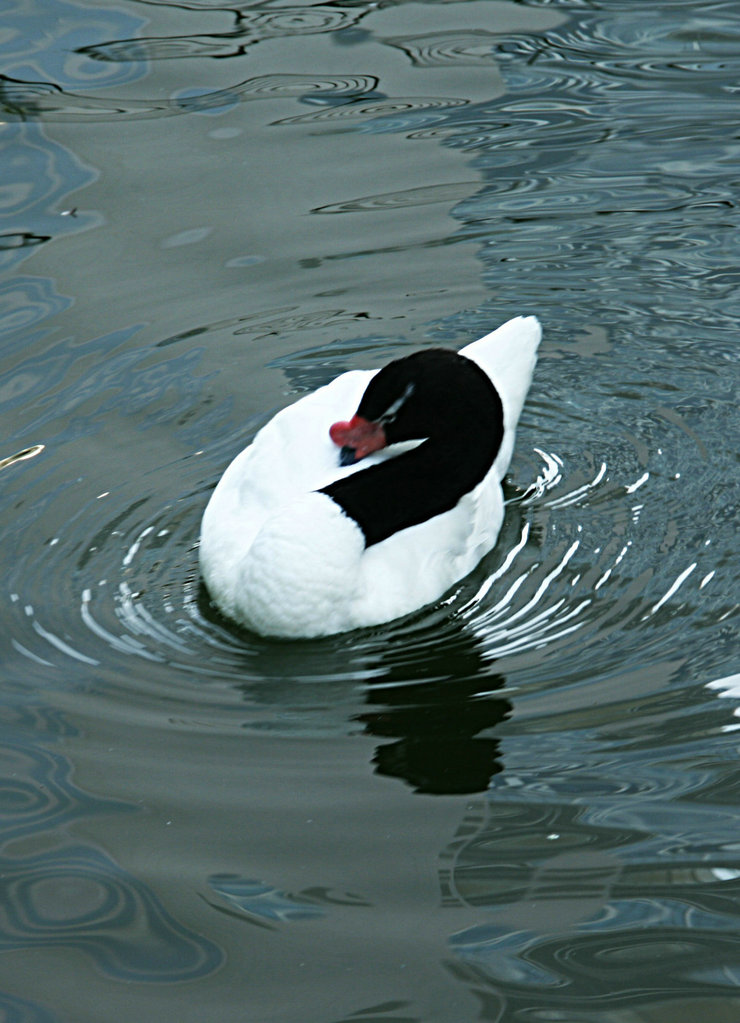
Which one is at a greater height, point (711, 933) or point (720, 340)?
point (720, 340)

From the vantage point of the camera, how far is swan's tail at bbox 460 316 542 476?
668 cm

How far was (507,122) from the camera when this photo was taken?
9.80m

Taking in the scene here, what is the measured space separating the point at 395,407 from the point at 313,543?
2.30ft

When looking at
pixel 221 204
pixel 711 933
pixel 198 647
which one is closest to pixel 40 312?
pixel 221 204

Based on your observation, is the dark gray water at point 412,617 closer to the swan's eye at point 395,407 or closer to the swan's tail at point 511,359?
the swan's tail at point 511,359

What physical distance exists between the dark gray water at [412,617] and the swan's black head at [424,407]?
591mm

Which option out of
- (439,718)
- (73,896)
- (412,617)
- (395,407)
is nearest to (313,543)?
(412,617)

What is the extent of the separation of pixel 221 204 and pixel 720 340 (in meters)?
3.32

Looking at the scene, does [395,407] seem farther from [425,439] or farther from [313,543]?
[313,543]

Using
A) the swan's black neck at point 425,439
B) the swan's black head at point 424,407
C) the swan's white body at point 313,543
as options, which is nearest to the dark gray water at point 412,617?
the swan's white body at point 313,543

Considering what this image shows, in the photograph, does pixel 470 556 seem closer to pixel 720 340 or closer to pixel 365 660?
pixel 365 660

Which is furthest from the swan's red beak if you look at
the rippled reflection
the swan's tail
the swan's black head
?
the rippled reflection

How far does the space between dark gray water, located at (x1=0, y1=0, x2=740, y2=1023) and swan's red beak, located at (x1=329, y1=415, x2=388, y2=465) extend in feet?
2.20

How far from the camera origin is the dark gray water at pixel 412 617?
4.32 meters
